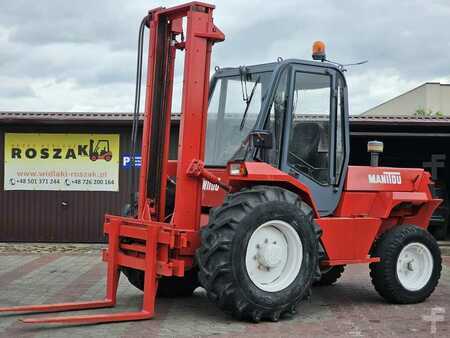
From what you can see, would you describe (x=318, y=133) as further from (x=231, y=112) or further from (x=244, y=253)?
(x=244, y=253)

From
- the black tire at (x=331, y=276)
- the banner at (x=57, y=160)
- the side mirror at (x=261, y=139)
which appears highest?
the side mirror at (x=261, y=139)

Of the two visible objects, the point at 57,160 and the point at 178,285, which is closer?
the point at 178,285

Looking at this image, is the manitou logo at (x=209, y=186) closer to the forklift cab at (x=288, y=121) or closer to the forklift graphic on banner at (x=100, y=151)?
the forklift cab at (x=288, y=121)

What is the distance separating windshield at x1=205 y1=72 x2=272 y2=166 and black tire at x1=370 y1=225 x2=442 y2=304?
2157 millimetres

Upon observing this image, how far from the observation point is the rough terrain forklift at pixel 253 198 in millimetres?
6449

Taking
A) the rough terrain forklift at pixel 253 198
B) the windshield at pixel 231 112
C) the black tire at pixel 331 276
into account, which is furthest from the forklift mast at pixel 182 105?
the black tire at pixel 331 276

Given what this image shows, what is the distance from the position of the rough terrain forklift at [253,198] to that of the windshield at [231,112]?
1cm

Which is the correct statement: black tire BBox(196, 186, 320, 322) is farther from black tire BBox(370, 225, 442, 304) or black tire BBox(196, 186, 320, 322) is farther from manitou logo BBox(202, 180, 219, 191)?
black tire BBox(370, 225, 442, 304)

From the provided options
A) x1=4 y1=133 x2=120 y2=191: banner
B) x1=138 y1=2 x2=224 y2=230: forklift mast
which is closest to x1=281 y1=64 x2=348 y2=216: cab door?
x1=138 y1=2 x2=224 y2=230: forklift mast

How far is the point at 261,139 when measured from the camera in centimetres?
679

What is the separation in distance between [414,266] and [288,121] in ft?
8.13

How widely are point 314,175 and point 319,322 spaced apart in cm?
168

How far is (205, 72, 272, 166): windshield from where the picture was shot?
23.8 feet

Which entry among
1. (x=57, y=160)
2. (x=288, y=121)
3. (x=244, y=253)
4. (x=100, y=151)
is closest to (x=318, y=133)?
(x=288, y=121)
